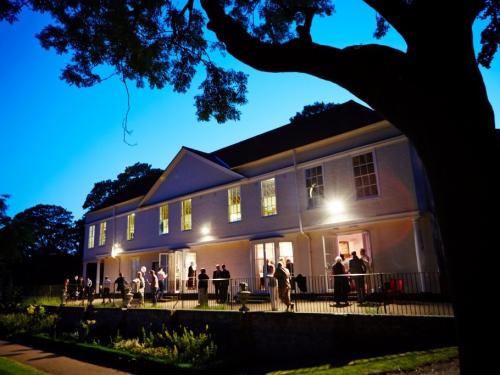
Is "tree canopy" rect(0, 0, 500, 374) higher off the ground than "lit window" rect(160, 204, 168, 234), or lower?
lower

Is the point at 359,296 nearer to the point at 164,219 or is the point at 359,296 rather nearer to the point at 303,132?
the point at 303,132

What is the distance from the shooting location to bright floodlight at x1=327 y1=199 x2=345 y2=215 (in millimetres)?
15523

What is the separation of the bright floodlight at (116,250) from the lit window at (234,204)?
1102cm

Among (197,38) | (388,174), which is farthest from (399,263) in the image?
(197,38)

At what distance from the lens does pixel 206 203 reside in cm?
2125

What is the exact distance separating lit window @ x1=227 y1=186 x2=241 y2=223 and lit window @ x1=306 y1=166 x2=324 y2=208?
4.42 meters

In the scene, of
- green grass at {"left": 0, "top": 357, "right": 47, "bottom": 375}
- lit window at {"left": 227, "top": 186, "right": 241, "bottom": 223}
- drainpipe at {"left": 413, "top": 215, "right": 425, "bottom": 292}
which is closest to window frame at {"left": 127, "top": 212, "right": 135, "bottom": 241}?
lit window at {"left": 227, "top": 186, "right": 241, "bottom": 223}

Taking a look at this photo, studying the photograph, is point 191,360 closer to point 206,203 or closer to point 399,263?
point 399,263

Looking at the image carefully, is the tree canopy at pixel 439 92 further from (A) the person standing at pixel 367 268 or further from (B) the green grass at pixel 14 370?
(B) the green grass at pixel 14 370

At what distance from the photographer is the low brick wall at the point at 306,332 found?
813 centimetres

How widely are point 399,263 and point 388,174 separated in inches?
137

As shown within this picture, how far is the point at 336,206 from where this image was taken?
15695 mm

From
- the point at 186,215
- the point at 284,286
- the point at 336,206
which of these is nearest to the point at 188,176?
the point at 186,215

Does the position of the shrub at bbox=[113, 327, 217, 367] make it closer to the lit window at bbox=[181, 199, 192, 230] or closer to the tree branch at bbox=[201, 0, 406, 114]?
the lit window at bbox=[181, 199, 192, 230]
